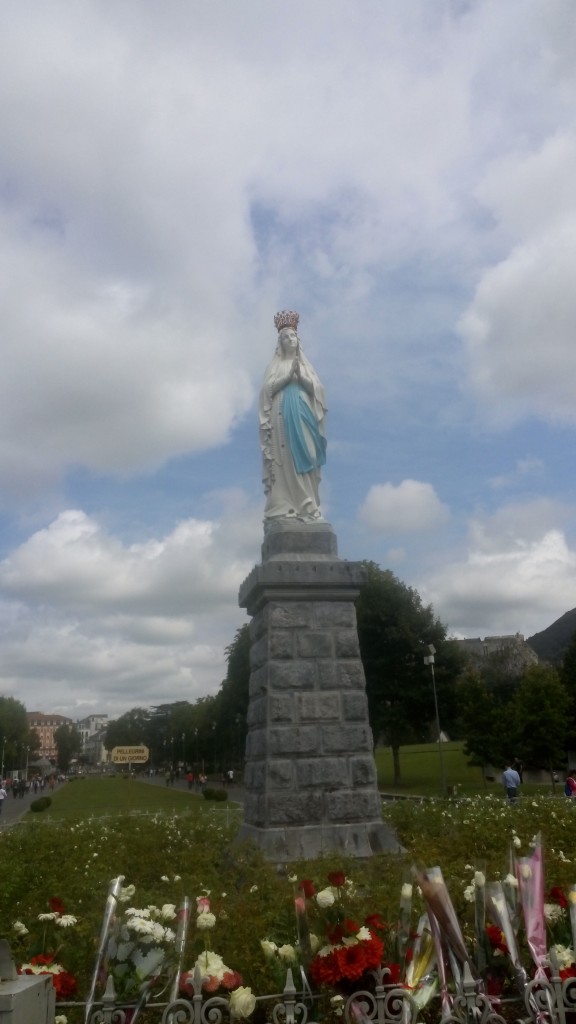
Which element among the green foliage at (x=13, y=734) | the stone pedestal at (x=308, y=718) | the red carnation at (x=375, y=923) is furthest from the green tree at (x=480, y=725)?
the green foliage at (x=13, y=734)

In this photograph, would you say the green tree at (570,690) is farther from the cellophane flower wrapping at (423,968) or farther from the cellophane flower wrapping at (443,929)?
the cellophane flower wrapping at (443,929)

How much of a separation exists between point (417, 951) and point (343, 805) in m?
5.43

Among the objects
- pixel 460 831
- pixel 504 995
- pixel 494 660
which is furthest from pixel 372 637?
pixel 504 995

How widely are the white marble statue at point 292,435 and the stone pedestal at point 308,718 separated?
72 centimetres

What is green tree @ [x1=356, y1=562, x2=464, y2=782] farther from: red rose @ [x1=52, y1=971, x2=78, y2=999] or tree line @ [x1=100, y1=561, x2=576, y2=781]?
red rose @ [x1=52, y1=971, x2=78, y2=999]

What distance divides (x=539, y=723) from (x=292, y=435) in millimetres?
23795

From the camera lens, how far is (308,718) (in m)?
9.69

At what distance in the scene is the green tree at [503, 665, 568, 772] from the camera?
30.9 m

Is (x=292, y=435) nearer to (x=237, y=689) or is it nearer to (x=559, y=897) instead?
(x=559, y=897)

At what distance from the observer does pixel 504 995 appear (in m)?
4.56

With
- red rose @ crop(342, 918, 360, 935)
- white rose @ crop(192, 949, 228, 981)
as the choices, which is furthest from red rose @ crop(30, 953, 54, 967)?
red rose @ crop(342, 918, 360, 935)

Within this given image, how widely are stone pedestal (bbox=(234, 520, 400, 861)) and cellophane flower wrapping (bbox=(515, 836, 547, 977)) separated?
15.4 feet

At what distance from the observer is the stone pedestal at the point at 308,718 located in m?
9.26

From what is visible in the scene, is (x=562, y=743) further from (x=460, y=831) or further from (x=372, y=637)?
(x=460, y=831)
